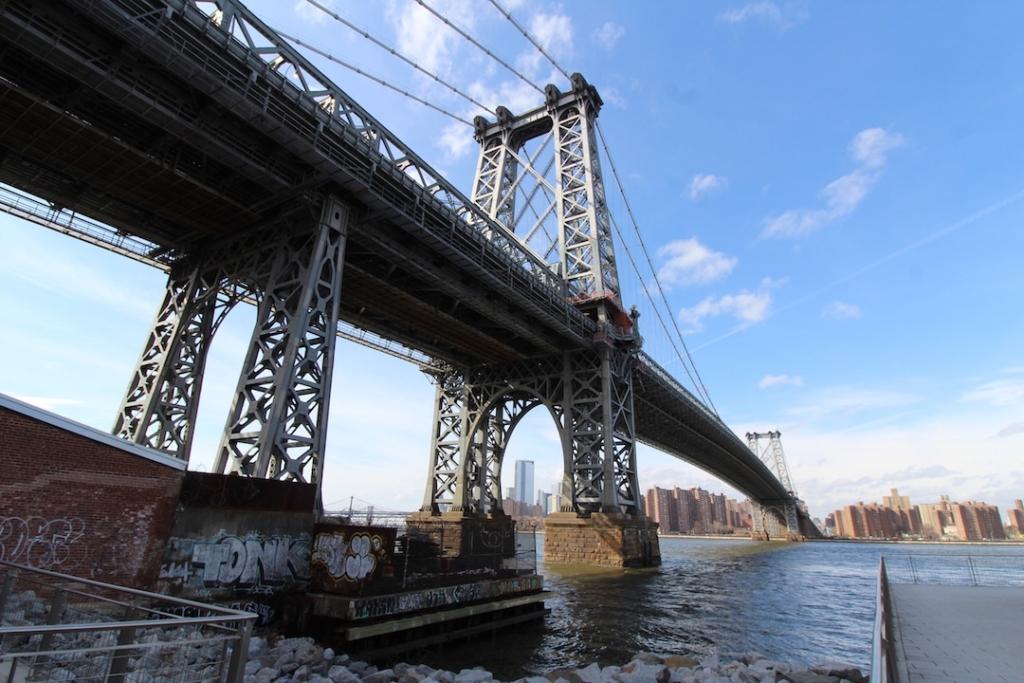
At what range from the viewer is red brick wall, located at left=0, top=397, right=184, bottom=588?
997 cm

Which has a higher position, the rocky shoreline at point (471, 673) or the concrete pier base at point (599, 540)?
the concrete pier base at point (599, 540)

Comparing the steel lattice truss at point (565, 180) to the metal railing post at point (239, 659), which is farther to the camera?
the steel lattice truss at point (565, 180)

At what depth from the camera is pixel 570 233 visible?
42656mm

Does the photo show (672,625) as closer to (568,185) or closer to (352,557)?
(352,557)

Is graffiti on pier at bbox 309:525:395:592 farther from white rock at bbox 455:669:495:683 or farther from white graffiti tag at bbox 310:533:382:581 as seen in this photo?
white rock at bbox 455:669:495:683

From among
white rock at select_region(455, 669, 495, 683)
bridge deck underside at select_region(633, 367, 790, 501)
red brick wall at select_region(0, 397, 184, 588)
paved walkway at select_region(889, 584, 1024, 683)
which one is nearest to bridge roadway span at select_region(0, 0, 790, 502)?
red brick wall at select_region(0, 397, 184, 588)

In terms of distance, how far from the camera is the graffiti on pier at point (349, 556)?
13.2 metres

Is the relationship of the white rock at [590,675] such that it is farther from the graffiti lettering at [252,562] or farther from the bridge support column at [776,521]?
the bridge support column at [776,521]

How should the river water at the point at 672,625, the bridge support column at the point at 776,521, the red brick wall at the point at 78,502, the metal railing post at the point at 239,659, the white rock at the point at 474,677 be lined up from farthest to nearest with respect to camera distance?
1. the bridge support column at the point at 776,521
2. the river water at the point at 672,625
3. the red brick wall at the point at 78,502
4. the white rock at the point at 474,677
5. the metal railing post at the point at 239,659

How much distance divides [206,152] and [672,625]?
68.1ft

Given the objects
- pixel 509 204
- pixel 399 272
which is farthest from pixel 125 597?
pixel 509 204

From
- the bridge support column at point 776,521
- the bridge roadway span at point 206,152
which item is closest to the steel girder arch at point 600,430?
Answer: the bridge roadway span at point 206,152

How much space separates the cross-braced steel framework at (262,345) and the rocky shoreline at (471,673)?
629cm

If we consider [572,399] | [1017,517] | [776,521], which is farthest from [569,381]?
[1017,517]
